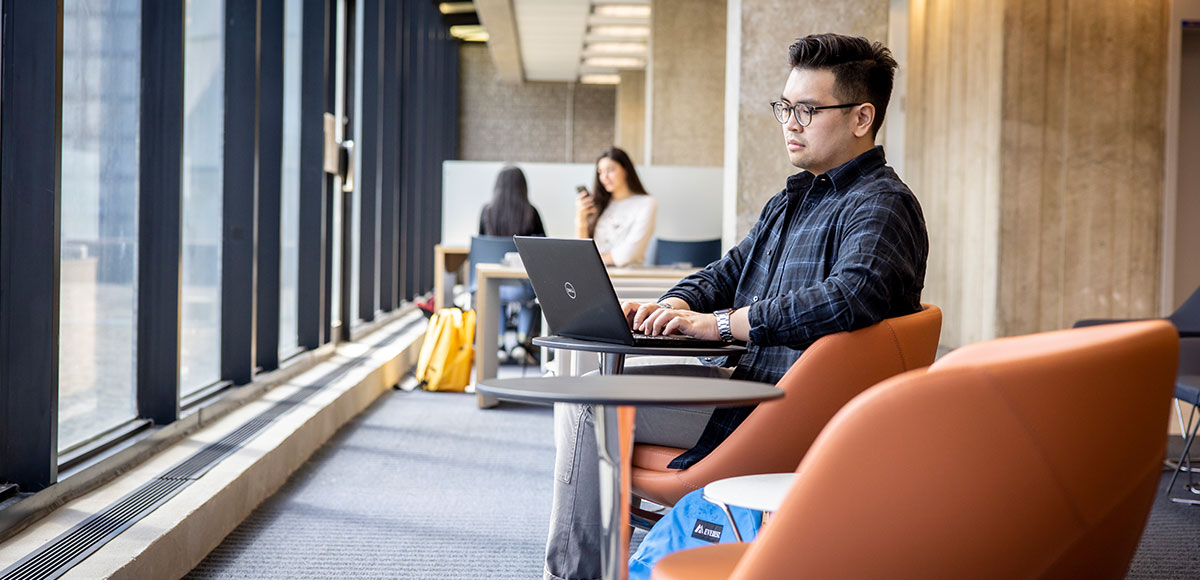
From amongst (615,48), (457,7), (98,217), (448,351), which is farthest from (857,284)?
(457,7)

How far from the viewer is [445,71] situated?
43.1 feet

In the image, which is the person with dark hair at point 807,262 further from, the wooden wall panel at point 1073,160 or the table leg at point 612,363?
the wooden wall panel at point 1073,160

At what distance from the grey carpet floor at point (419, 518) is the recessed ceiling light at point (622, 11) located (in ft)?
23.1

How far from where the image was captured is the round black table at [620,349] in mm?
1694

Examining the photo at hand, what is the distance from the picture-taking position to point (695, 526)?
73.2 inches

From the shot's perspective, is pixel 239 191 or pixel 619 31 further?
pixel 619 31

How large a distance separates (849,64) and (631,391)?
1.16 m

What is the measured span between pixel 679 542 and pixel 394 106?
23.3 ft

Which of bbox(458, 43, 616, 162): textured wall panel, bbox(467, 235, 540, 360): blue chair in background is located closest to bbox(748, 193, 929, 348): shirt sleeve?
bbox(467, 235, 540, 360): blue chair in background

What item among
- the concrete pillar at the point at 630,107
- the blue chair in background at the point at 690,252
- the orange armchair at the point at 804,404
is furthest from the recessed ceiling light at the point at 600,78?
the orange armchair at the point at 804,404

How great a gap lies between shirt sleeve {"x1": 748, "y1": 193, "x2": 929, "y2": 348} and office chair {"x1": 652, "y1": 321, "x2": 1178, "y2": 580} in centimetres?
73

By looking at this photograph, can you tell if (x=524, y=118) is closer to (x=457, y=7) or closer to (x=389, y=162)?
(x=457, y=7)

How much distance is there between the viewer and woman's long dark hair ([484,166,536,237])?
240 inches

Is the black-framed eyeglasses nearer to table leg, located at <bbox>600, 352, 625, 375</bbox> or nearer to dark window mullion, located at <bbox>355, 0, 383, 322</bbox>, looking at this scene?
table leg, located at <bbox>600, 352, 625, 375</bbox>
